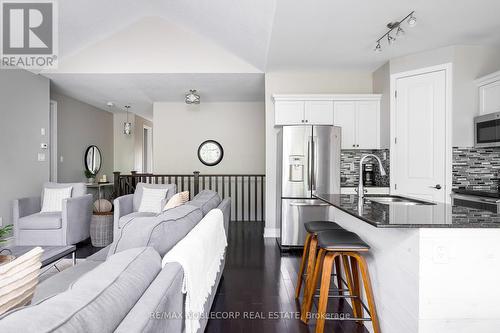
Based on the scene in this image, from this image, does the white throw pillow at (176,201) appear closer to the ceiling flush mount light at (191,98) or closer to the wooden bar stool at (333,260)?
the wooden bar stool at (333,260)

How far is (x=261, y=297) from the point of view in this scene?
2588 millimetres

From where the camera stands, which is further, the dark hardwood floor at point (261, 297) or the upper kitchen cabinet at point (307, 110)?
the upper kitchen cabinet at point (307, 110)

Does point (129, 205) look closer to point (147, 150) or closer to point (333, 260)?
point (333, 260)

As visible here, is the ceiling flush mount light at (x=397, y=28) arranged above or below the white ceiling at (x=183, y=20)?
below

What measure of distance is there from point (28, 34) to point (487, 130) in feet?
19.6

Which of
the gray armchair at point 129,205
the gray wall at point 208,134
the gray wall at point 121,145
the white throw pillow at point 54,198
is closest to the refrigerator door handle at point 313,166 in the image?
the gray armchair at point 129,205

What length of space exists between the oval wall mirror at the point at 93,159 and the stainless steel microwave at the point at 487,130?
290 inches

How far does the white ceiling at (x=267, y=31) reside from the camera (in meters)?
2.80

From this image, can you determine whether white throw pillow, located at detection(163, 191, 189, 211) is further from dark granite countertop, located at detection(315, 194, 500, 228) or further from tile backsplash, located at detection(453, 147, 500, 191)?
tile backsplash, located at detection(453, 147, 500, 191)

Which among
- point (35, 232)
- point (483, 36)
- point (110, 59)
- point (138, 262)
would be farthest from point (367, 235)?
point (110, 59)

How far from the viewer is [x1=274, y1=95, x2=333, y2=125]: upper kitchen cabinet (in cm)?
435

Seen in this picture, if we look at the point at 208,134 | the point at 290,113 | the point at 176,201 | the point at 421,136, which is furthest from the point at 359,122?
the point at 208,134

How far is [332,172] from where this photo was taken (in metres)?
4.01

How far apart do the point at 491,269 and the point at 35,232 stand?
15.3 feet
